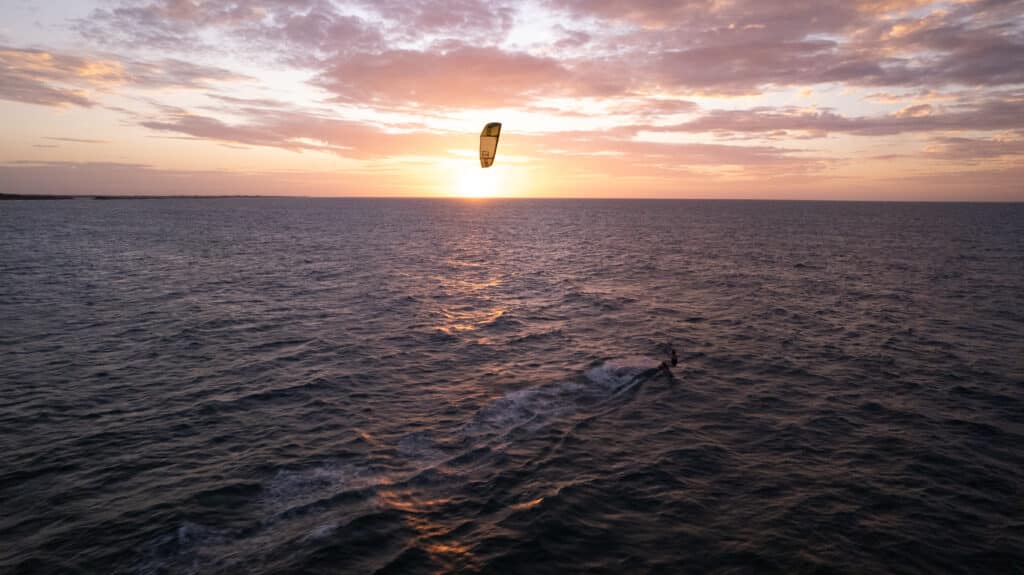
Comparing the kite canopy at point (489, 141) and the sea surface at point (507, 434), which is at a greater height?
the kite canopy at point (489, 141)

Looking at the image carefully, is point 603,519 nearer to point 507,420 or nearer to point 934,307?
point 507,420

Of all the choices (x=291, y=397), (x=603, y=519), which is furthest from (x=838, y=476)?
(x=291, y=397)

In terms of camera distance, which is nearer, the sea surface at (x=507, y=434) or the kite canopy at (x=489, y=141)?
the sea surface at (x=507, y=434)

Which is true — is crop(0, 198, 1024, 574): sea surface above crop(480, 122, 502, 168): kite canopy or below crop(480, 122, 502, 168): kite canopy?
below

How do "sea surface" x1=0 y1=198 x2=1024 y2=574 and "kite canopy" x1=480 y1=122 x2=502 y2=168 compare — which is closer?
"sea surface" x1=0 y1=198 x2=1024 y2=574
